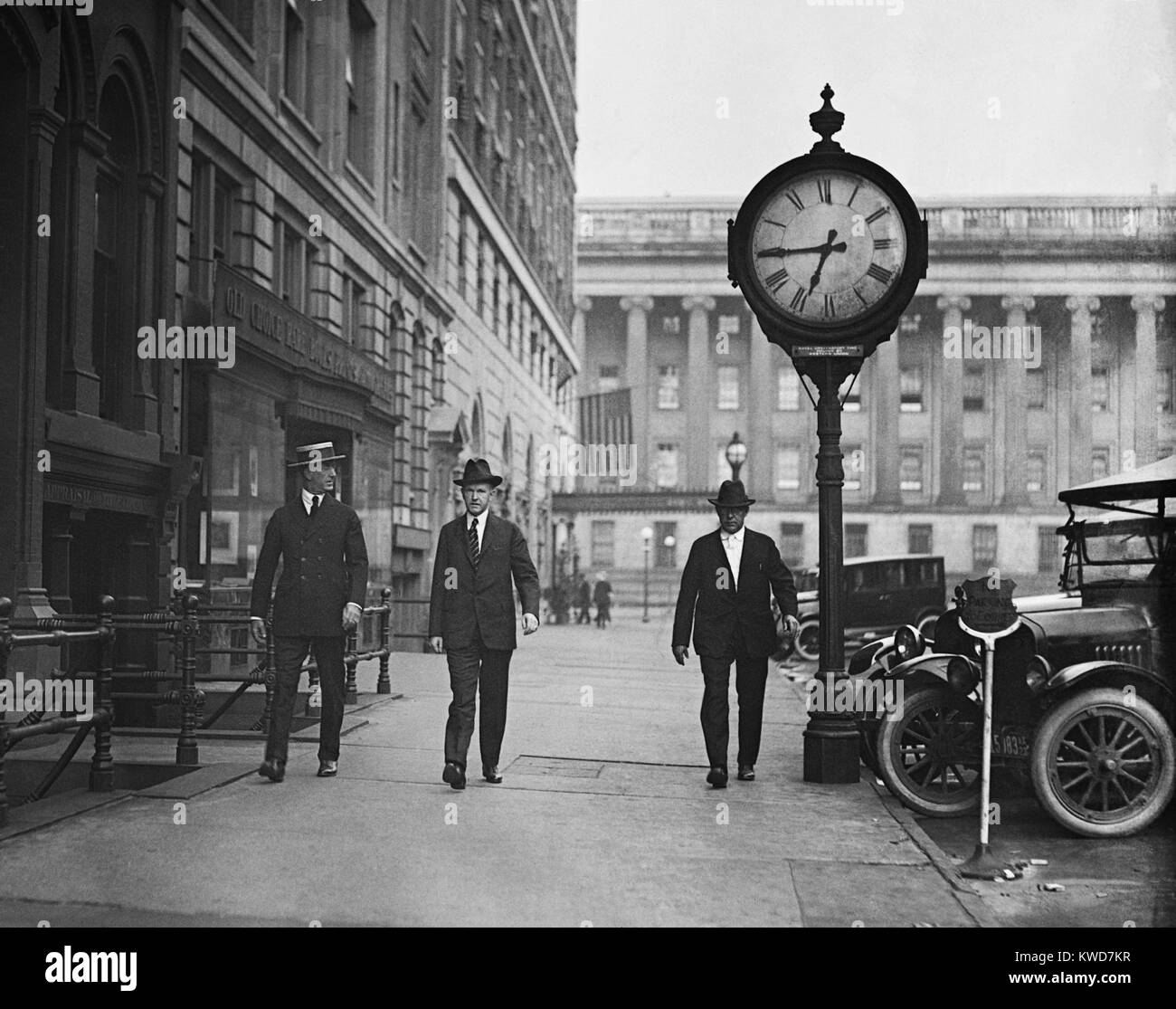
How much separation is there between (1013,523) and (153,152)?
184ft

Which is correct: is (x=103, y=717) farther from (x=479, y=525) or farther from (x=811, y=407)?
(x=811, y=407)

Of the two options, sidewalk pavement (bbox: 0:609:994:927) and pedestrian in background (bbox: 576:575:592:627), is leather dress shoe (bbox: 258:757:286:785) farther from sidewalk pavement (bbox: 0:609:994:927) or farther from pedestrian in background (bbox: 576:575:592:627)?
pedestrian in background (bbox: 576:575:592:627)

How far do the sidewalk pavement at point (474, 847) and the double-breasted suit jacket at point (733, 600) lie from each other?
970 millimetres

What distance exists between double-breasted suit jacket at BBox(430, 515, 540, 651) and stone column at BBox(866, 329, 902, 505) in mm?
64883

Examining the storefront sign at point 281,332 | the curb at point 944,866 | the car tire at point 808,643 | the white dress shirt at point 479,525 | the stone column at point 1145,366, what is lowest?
the car tire at point 808,643

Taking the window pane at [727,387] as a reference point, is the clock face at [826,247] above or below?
below

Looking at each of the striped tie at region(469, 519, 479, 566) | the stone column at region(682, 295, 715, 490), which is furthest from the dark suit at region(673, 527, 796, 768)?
the stone column at region(682, 295, 715, 490)

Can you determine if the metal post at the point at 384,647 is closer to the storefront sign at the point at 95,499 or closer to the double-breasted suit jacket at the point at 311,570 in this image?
the storefront sign at the point at 95,499

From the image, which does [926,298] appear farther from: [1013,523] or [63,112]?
[63,112]

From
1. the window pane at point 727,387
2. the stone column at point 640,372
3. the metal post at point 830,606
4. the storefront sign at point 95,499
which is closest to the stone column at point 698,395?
the window pane at point 727,387

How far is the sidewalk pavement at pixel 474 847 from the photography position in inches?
221

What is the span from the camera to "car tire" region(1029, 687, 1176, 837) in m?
7.71

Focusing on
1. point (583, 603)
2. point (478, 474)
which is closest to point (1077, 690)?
point (478, 474)

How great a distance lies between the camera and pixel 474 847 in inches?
Answer: 265
